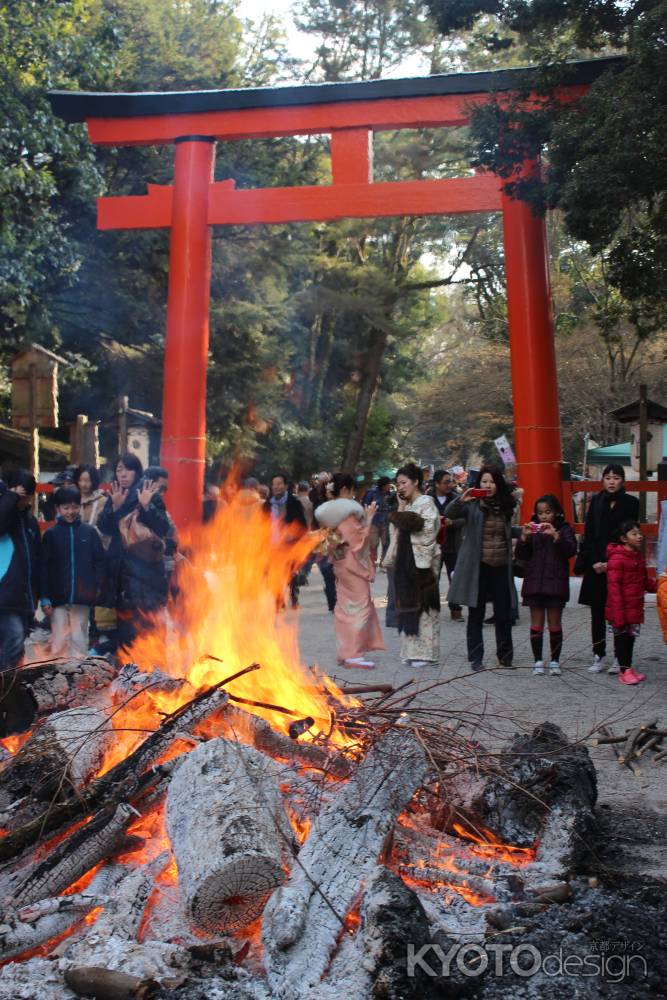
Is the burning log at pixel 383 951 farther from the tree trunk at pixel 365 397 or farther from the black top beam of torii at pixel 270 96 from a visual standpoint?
the tree trunk at pixel 365 397

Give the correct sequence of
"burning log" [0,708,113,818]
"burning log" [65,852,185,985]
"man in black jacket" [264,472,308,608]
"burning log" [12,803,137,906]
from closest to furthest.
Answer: "burning log" [65,852,185,985] → "burning log" [12,803,137,906] → "burning log" [0,708,113,818] → "man in black jacket" [264,472,308,608]

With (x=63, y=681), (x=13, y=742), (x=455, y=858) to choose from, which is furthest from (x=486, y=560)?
(x=455, y=858)

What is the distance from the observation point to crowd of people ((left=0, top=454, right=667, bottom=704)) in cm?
798

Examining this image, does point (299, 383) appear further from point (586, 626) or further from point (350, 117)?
point (586, 626)

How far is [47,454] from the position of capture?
927 inches

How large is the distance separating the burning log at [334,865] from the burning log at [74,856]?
2.39 feet

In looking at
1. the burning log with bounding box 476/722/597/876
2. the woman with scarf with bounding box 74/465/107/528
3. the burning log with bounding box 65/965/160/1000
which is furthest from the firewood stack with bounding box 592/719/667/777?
the woman with scarf with bounding box 74/465/107/528

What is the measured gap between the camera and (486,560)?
9359 millimetres

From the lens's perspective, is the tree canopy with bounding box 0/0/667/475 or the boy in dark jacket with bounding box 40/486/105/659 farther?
the tree canopy with bounding box 0/0/667/475

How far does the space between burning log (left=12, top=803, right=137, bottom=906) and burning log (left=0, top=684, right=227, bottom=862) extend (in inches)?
4.4

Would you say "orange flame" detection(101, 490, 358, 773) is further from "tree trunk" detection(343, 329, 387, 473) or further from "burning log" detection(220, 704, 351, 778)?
"tree trunk" detection(343, 329, 387, 473)

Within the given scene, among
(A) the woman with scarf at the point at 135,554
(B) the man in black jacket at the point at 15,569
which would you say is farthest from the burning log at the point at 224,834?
(A) the woman with scarf at the point at 135,554

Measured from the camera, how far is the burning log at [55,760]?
4.34 m

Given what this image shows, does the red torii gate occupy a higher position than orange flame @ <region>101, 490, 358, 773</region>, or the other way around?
the red torii gate
